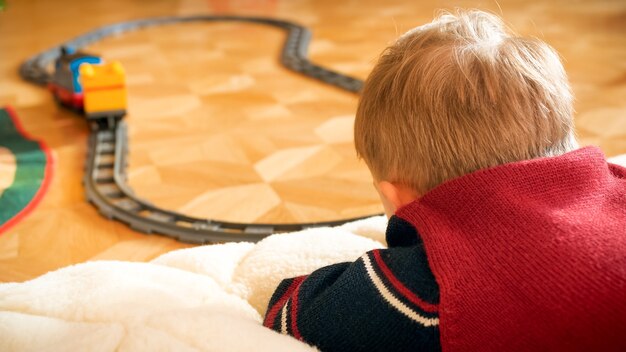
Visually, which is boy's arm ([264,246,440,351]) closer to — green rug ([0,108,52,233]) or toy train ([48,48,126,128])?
green rug ([0,108,52,233])

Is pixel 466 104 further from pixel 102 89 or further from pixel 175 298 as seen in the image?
pixel 102 89

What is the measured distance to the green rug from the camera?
99cm

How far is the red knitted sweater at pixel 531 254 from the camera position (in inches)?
16.1

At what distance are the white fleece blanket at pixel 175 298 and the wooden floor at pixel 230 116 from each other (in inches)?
6.9

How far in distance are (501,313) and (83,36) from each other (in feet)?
6.72

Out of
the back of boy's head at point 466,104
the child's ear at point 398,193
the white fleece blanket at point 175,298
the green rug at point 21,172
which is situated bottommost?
the green rug at point 21,172

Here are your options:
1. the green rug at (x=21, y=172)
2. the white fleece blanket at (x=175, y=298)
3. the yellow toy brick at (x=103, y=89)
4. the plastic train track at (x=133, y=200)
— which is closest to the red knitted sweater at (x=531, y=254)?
the white fleece blanket at (x=175, y=298)

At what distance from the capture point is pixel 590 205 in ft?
1.56

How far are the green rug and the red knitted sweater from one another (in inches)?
27.9

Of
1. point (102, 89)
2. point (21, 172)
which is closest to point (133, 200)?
point (21, 172)

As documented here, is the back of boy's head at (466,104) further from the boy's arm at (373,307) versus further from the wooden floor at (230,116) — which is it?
the wooden floor at (230,116)

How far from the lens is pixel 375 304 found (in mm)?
491

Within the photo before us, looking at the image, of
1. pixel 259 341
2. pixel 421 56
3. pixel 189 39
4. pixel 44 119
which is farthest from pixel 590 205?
pixel 189 39

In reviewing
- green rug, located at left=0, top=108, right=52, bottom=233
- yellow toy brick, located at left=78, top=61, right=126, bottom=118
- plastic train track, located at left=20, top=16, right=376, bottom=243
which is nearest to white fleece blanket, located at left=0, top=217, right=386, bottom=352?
plastic train track, located at left=20, top=16, right=376, bottom=243
